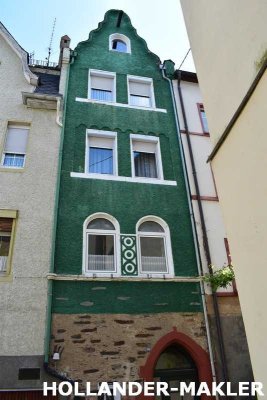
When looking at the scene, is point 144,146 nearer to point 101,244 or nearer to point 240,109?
point 101,244

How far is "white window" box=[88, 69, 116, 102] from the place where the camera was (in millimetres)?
12102

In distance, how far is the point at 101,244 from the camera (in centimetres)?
920

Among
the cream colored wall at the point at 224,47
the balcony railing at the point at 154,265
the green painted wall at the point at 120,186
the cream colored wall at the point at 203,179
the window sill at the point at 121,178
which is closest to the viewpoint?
the cream colored wall at the point at 224,47

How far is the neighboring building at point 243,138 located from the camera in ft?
12.5

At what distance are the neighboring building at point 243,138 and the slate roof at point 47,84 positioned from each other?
24.0 ft

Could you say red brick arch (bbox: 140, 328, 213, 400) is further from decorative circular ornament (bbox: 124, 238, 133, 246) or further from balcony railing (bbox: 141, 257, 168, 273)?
decorative circular ornament (bbox: 124, 238, 133, 246)

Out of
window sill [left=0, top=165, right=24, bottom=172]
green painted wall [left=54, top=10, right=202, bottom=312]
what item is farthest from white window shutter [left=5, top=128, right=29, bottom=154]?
green painted wall [left=54, top=10, right=202, bottom=312]

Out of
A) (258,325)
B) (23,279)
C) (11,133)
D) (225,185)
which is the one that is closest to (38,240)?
(23,279)

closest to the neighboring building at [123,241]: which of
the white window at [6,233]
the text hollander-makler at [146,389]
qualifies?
the text hollander-makler at [146,389]

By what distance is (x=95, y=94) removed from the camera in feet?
39.7

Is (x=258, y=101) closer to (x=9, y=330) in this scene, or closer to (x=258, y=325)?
(x=258, y=325)

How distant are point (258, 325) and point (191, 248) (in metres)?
5.90

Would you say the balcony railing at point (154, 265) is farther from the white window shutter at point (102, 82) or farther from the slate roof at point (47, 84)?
the white window shutter at point (102, 82)

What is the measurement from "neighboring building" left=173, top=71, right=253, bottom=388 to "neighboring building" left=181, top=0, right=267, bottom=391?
16.3 ft
